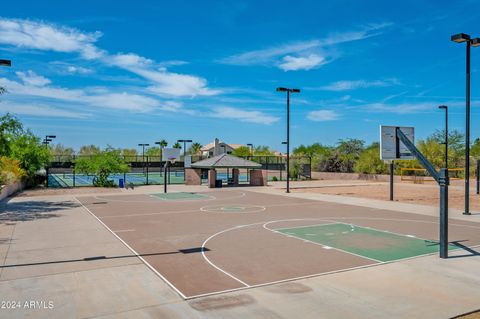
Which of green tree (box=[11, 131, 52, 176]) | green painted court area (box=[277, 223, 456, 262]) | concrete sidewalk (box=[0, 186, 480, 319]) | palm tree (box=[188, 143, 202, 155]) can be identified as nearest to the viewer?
concrete sidewalk (box=[0, 186, 480, 319])

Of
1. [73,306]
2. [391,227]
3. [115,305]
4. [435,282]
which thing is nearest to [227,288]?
[115,305]

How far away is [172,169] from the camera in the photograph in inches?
2438

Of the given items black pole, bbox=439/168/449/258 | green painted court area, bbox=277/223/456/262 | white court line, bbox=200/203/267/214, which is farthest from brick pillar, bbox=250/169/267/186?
black pole, bbox=439/168/449/258

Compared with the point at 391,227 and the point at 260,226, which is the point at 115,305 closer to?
the point at 260,226

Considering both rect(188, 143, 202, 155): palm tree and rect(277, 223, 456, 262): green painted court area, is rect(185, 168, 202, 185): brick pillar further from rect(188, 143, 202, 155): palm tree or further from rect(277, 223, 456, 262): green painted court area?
rect(188, 143, 202, 155): palm tree

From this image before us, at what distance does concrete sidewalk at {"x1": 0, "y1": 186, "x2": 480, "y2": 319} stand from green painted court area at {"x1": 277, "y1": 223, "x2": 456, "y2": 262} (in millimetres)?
822

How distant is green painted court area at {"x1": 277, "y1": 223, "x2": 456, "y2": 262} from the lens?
11.4 metres

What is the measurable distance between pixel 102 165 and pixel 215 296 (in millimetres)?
28541

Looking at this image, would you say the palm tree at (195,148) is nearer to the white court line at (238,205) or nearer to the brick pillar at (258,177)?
the brick pillar at (258,177)

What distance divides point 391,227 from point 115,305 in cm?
1177

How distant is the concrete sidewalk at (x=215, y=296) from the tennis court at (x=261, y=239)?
455mm

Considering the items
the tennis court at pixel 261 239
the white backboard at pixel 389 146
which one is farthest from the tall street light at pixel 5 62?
the white backboard at pixel 389 146

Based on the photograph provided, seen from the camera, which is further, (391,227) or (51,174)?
(51,174)

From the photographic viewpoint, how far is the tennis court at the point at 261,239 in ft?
30.9
